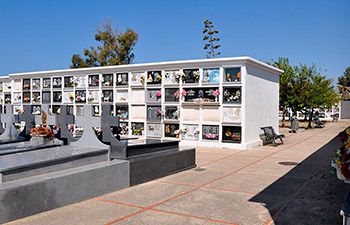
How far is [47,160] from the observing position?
17.3 feet

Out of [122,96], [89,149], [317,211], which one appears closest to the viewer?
[317,211]

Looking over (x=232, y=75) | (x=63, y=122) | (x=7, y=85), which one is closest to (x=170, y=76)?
(x=232, y=75)

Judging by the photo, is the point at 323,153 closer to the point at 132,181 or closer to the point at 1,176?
the point at 132,181

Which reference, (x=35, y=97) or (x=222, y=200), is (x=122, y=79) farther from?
(x=222, y=200)

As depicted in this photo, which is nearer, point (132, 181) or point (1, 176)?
point (1, 176)

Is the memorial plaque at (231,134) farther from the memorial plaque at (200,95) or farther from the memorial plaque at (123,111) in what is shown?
the memorial plaque at (123,111)

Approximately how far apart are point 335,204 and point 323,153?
6677mm

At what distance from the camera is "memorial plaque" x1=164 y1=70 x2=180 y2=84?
13.9 metres

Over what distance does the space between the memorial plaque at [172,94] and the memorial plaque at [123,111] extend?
2.06 m

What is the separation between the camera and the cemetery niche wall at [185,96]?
12727mm

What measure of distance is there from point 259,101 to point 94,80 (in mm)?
7586

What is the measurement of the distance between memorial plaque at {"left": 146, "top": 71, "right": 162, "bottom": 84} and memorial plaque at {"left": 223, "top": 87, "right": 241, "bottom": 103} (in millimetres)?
2950

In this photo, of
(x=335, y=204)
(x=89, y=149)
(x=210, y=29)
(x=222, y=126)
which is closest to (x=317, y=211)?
(x=335, y=204)

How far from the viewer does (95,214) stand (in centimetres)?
475
